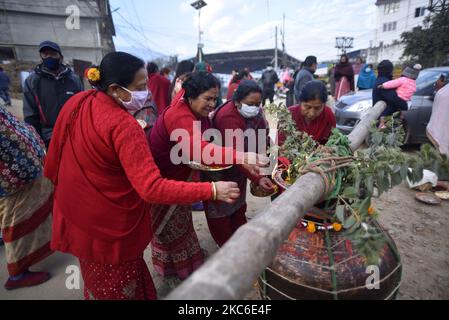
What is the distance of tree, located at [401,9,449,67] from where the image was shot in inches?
704

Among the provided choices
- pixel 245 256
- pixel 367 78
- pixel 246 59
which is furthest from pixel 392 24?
pixel 245 256

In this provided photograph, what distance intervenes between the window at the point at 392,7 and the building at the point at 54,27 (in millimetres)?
41035

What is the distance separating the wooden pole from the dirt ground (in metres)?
1.61

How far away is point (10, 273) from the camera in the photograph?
2.54 m

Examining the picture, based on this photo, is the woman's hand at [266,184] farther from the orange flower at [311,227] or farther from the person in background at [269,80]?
the person in background at [269,80]

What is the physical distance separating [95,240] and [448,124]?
4168 millimetres

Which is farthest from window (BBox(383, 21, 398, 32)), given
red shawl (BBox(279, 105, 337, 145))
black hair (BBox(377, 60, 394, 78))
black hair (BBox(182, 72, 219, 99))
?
black hair (BBox(182, 72, 219, 99))

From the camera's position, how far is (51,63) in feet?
10.7

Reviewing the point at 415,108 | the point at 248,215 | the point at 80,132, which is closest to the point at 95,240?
the point at 80,132

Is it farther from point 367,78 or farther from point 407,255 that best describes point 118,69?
point 367,78

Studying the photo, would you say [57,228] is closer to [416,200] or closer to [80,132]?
[80,132]

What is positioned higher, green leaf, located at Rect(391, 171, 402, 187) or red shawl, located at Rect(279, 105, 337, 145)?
red shawl, located at Rect(279, 105, 337, 145)

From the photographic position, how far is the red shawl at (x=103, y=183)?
145 cm

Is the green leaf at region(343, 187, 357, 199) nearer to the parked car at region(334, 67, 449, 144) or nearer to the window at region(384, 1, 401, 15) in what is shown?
the parked car at region(334, 67, 449, 144)
